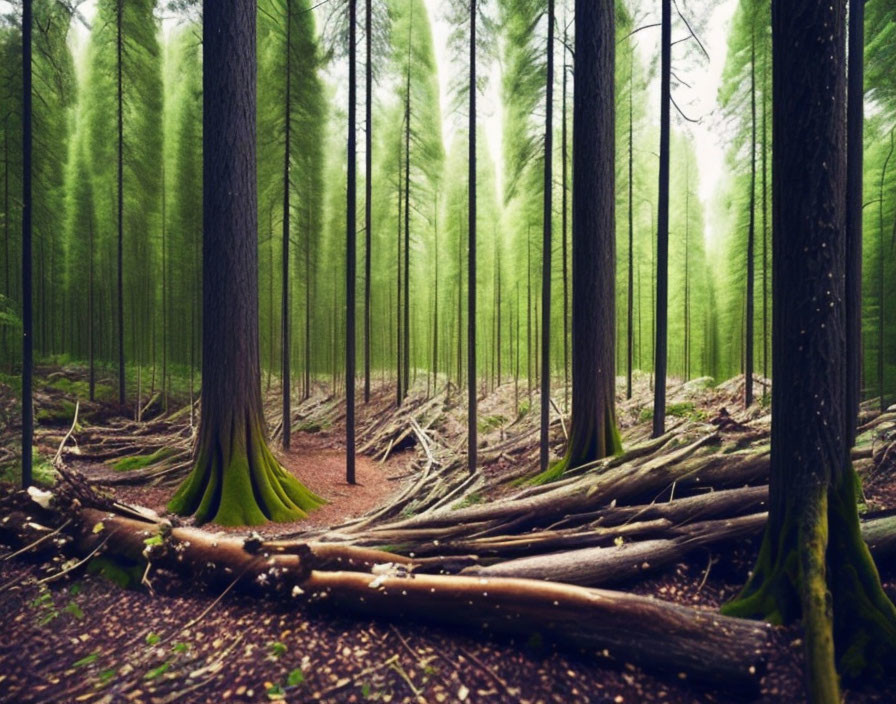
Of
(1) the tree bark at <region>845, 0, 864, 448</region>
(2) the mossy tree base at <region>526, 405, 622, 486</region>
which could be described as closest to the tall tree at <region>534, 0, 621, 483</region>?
(2) the mossy tree base at <region>526, 405, 622, 486</region>

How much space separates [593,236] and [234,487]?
19.6 ft

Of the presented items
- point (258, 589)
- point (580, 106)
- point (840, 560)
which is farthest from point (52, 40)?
point (840, 560)

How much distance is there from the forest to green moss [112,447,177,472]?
10 centimetres

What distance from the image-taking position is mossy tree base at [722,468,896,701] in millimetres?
2508

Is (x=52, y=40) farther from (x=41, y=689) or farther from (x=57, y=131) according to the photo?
(x=41, y=689)

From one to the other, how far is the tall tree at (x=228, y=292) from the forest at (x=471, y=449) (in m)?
0.04

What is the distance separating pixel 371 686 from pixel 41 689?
73.1 inches

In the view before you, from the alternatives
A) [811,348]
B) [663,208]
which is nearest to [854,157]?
[663,208]

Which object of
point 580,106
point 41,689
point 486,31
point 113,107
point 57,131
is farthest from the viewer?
point 113,107

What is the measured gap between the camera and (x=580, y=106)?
642 centimetres

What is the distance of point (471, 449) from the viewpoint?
325 inches

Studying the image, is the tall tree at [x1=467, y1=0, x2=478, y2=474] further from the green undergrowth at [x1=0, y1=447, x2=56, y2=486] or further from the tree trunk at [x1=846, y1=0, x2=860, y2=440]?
the green undergrowth at [x1=0, y1=447, x2=56, y2=486]

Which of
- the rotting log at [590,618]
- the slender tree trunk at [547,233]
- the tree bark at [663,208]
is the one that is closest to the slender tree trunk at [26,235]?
the rotting log at [590,618]

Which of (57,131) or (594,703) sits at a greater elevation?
(57,131)
